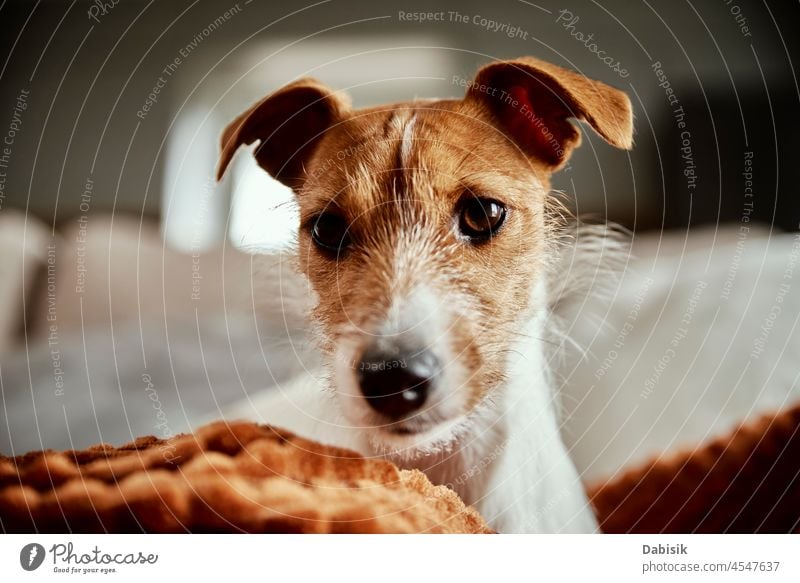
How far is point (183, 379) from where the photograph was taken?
0.82 meters

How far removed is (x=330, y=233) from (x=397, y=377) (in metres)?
Answer: 0.23

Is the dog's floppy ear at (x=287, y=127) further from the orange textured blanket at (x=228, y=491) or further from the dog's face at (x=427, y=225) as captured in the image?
the orange textured blanket at (x=228, y=491)

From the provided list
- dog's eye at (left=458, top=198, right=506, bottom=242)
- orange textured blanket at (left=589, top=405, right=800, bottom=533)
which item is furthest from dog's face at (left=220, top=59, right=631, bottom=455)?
orange textured blanket at (left=589, top=405, right=800, bottom=533)

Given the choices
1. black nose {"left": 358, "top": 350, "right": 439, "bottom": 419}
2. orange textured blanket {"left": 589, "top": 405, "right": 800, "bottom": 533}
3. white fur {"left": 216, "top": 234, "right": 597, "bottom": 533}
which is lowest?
orange textured blanket {"left": 589, "top": 405, "right": 800, "bottom": 533}

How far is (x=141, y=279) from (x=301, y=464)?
0.36 metres

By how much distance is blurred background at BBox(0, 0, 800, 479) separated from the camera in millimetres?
801

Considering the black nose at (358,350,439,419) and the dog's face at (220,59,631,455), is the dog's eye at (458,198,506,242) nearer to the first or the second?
the dog's face at (220,59,631,455)

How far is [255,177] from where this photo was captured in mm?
816

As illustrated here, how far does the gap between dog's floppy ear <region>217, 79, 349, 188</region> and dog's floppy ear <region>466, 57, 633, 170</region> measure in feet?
0.66

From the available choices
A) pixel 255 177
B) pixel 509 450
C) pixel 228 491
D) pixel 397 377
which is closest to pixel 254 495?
pixel 228 491

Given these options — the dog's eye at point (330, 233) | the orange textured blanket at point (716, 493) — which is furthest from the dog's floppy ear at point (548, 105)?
the orange textured blanket at point (716, 493)

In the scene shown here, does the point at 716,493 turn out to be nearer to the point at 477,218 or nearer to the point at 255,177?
the point at 477,218
